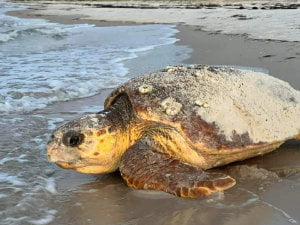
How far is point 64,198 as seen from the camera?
258 cm

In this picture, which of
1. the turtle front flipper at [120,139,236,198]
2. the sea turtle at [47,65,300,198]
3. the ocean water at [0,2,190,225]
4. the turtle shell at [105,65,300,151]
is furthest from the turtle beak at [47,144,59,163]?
the turtle shell at [105,65,300,151]

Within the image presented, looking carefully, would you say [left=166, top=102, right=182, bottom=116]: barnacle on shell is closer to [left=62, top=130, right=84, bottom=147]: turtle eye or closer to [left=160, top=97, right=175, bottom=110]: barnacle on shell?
[left=160, top=97, right=175, bottom=110]: barnacle on shell

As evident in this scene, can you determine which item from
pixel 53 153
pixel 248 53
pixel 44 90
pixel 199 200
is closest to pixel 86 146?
pixel 53 153

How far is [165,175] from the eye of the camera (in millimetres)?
2520

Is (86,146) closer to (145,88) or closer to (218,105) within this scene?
(145,88)

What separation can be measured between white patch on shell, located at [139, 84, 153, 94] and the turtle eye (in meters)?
0.49

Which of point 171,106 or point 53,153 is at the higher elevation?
point 171,106

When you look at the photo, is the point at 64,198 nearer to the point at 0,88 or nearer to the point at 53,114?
the point at 53,114

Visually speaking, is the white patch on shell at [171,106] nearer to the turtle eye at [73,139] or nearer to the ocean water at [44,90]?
the turtle eye at [73,139]

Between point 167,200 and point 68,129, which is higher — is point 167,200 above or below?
below

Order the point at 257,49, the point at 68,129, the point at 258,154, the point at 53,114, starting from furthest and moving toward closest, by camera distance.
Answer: the point at 257,49 < the point at 53,114 < the point at 258,154 < the point at 68,129

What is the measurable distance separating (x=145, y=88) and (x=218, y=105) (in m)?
0.49

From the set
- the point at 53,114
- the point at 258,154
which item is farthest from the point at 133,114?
the point at 53,114

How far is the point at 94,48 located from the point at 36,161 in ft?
21.2
